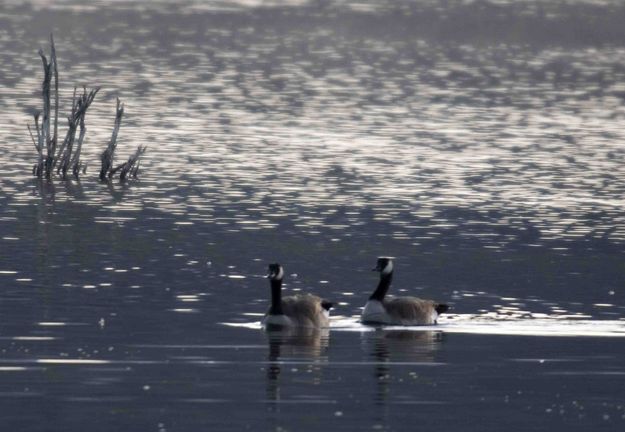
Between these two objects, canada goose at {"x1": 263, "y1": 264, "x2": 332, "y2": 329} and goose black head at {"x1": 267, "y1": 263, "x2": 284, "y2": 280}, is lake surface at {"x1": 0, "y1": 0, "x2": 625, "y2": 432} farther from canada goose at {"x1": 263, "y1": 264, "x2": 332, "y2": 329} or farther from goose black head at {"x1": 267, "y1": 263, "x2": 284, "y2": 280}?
goose black head at {"x1": 267, "y1": 263, "x2": 284, "y2": 280}

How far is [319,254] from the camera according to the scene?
38031 mm

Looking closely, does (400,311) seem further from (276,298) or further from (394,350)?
(394,350)

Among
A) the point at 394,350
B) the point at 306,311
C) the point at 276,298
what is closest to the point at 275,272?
the point at 276,298

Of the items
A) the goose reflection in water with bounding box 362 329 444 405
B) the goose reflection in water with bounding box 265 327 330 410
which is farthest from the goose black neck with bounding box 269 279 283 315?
the goose reflection in water with bounding box 362 329 444 405

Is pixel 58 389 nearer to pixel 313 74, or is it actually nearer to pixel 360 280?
pixel 360 280

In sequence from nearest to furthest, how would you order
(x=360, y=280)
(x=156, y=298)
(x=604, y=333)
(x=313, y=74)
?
1. (x=604, y=333)
2. (x=156, y=298)
3. (x=360, y=280)
4. (x=313, y=74)

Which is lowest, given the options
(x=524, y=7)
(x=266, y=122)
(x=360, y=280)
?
(x=524, y=7)

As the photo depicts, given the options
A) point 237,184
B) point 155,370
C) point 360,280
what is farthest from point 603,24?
point 155,370

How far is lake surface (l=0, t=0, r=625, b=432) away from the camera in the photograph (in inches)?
954

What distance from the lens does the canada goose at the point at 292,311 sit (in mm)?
29500

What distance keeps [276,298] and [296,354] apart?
1942mm

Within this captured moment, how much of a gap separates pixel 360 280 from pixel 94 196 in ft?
45.2

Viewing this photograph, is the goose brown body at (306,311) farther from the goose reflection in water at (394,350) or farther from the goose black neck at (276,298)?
the goose reflection in water at (394,350)

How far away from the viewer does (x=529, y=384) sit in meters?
25.4
